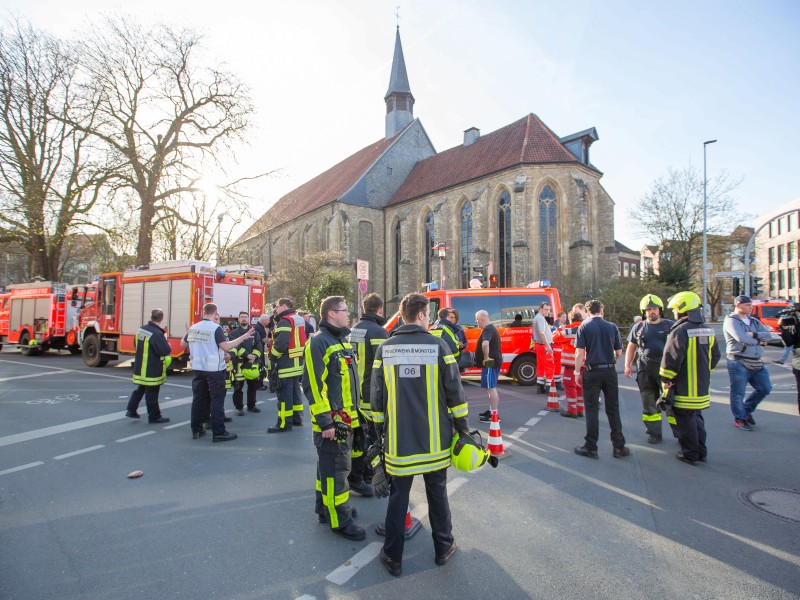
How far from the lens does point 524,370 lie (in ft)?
34.0

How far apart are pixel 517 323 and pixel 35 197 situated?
719 inches

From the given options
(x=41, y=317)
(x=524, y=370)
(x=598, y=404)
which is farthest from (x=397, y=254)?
(x=598, y=404)

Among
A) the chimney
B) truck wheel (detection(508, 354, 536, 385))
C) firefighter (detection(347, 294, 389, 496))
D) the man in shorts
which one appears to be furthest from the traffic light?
the chimney

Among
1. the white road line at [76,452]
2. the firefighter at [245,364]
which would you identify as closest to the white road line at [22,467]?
the white road line at [76,452]

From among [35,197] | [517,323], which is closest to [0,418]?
[517,323]

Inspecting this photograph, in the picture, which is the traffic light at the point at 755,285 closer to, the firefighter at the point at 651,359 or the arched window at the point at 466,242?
the firefighter at the point at 651,359

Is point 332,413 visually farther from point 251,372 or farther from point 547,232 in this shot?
point 547,232

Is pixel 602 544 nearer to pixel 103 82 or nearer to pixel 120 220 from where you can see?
pixel 103 82

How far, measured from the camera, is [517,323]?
10.4m

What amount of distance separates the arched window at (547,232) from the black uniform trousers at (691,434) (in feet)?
77.7

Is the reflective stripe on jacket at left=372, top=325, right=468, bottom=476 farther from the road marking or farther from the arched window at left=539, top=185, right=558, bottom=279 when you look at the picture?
the arched window at left=539, top=185, right=558, bottom=279

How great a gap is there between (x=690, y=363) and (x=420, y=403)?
12.5 ft

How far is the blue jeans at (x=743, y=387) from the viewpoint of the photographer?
6.26 meters

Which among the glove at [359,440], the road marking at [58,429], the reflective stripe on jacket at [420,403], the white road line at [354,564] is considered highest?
the reflective stripe on jacket at [420,403]
